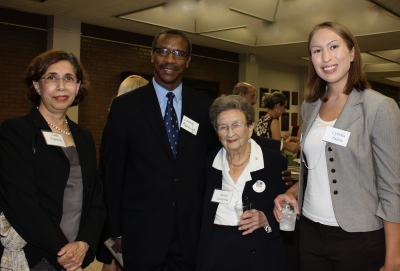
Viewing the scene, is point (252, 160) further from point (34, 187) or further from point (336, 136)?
point (34, 187)

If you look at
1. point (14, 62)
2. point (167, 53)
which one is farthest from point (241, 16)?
point (167, 53)

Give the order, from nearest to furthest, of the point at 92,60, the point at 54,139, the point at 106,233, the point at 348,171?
the point at 348,171
the point at 54,139
the point at 106,233
the point at 92,60

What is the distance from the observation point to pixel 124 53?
8.59 metres

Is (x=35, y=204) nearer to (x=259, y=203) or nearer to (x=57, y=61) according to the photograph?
(x=57, y=61)

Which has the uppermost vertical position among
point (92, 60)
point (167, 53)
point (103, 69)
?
point (92, 60)

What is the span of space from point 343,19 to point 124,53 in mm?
5343

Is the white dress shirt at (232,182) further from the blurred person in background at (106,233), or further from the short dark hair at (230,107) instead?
the blurred person in background at (106,233)

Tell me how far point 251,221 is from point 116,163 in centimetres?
86

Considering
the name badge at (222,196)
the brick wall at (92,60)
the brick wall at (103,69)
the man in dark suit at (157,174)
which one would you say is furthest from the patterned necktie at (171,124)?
the brick wall at (103,69)

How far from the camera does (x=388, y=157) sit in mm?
1399

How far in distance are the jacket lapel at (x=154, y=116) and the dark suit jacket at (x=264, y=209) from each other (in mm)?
387

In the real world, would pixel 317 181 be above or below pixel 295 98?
below

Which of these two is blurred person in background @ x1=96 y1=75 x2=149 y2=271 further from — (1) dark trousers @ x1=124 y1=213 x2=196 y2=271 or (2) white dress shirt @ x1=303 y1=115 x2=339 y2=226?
(2) white dress shirt @ x1=303 y1=115 x2=339 y2=226

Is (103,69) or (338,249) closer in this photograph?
(338,249)
